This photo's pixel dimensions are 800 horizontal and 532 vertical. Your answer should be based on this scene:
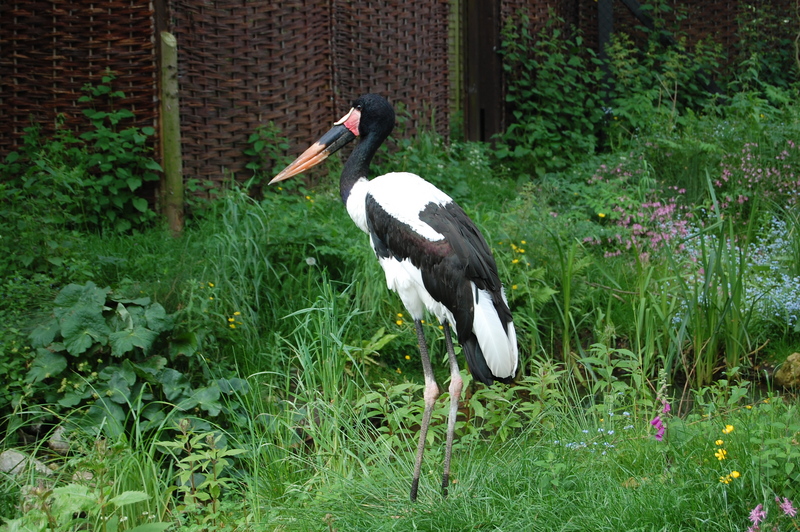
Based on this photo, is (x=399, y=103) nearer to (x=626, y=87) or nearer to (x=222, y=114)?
(x=222, y=114)

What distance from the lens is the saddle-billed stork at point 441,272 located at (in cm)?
312

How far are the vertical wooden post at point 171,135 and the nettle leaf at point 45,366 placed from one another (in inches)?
75.7

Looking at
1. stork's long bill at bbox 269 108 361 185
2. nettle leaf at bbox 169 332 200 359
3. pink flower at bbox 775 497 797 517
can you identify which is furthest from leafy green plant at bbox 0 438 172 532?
pink flower at bbox 775 497 797 517

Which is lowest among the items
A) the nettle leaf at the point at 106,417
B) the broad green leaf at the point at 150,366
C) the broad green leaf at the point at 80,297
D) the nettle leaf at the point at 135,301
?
the nettle leaf at the point at 106,417

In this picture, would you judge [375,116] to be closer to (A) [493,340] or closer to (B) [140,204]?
(A) [493,340]

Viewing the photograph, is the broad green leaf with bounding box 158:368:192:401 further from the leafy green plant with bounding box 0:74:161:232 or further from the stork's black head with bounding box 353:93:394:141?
the leafy green plant with bounding box 0:74:161:232

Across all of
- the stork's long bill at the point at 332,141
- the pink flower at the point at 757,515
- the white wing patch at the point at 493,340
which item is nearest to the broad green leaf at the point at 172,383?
the stork's long bill at the point at 332,141

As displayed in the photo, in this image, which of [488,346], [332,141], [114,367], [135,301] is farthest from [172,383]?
[488,346]

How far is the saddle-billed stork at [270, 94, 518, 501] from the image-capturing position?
312 cm

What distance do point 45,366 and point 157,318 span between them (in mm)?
480

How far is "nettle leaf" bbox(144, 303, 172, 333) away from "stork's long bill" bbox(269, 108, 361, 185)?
72 cm

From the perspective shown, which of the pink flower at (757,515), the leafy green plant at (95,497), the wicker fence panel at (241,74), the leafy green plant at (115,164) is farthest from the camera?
the wicker fence panel at (241,74)

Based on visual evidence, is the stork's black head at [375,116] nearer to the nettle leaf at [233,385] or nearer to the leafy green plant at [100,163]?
the nettle leaf at [233,385]

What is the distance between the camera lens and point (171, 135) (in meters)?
5.34
